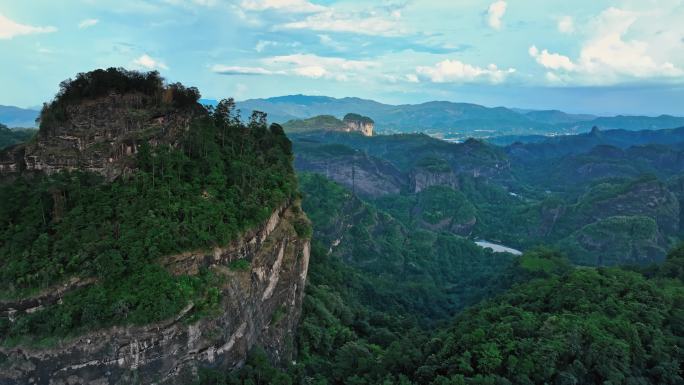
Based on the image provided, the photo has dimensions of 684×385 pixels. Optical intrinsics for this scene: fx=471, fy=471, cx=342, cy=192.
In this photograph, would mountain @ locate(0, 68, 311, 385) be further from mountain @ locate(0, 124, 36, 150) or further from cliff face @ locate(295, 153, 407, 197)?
cliff face @ locate(295, 153, 407, 197)

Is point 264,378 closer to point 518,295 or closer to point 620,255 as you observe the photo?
point 518,295

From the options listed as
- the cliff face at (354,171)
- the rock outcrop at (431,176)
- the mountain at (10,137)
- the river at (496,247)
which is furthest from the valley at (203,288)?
the rock outcrop at (431,176)

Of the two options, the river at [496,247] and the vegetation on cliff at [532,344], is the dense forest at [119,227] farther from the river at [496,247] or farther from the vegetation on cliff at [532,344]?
the river at [496,247]

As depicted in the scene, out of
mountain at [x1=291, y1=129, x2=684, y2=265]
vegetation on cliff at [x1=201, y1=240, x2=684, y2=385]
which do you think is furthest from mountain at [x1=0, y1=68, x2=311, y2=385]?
mountain at [x1=291, y1=129, x2=684, y2=265]

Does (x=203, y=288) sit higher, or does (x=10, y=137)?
(x=10, y=137)

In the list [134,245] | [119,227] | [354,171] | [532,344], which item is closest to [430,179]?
[354,171]

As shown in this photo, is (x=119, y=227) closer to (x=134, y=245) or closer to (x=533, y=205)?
(x=134, y=245)

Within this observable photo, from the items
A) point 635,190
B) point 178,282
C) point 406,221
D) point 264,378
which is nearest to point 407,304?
point 264,378
